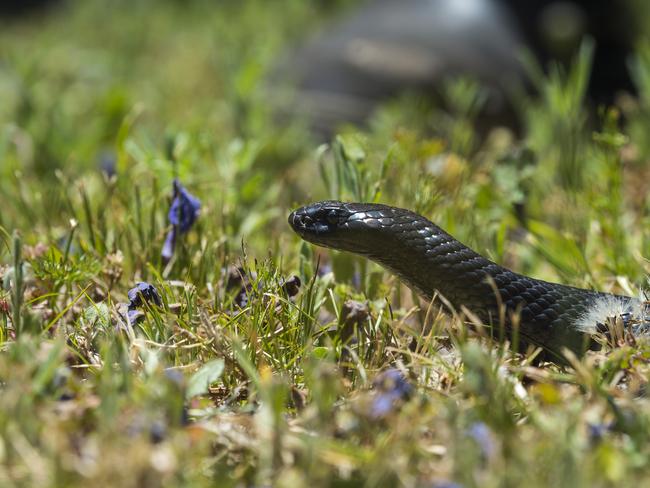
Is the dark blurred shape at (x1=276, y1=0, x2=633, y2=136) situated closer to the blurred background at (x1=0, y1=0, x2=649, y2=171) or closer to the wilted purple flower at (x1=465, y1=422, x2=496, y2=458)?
the blurred background at (x1=0, y1=0, x2=649, y2=171)

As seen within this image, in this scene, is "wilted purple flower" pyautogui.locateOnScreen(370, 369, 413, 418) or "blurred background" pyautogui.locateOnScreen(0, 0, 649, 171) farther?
"blurred background" pyautogui.locateOnScreen(0, 0, 649, 171)

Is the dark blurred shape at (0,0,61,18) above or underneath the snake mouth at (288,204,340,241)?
above

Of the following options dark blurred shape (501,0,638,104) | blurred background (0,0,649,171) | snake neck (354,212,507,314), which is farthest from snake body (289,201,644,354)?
dark blurred shape (501,0,638,104)

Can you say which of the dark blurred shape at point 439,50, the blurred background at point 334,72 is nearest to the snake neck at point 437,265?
the blurred background at point 334,72

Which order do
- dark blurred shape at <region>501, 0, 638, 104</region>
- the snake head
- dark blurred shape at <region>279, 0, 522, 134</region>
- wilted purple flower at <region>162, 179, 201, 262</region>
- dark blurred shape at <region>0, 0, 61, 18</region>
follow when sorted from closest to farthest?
1. the snake head
2. wilted purple flower at <region>162, 179, 201, 262</region>
3. dark blurred shape at <region>279, 0, 522, 134</region>
4. dark blurred shape at <region>501, 0, 638, 104</region>
5. dark blurred shape at <region>0, 0, 61, 18</region>

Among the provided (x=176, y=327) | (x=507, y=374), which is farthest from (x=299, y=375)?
(x=507, y=374)

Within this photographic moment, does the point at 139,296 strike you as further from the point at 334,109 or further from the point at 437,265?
the point at 334,109

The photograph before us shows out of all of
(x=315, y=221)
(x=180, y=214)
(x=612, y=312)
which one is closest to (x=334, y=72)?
(x=180, y=214)
